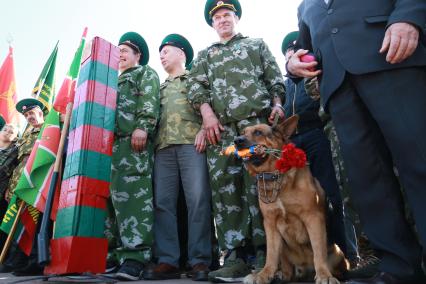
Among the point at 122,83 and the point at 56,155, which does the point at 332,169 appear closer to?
the point at 122,83

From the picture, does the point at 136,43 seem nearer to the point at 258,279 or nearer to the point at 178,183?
the point at 178,183

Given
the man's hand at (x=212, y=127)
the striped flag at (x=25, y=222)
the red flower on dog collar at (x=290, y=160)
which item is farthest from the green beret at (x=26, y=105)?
the red flower on dog collar at (x=290, y=160)

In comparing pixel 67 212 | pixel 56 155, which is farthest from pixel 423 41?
pixel 56 155

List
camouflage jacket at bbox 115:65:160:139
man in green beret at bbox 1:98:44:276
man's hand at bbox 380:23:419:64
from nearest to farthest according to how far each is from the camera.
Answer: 1. man's hand at bbox 380:23:419:64
2. camouflage jacket at bbox 115:65:160:139
3. man in green beret at bbox 1:98:44:276

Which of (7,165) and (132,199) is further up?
(7,165)

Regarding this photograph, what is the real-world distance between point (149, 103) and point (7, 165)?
11.4ft

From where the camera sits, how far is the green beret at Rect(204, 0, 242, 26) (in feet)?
12.6

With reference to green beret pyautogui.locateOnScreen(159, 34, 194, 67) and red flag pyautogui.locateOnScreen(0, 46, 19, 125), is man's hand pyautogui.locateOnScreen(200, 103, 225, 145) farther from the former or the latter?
red flag pyautogui.locateOnScreen(0, 46, 19, 125)

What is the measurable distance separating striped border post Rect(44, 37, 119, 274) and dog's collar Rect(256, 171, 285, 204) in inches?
52.2

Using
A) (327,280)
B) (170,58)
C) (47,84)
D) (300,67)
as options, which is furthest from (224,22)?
(47,84)

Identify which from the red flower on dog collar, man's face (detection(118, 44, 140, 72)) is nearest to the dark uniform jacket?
the red flower on dog collar

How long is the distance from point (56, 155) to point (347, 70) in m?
2.93

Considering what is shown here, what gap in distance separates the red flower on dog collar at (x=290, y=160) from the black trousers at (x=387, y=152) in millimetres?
505

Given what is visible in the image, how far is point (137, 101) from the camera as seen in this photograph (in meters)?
3.94
